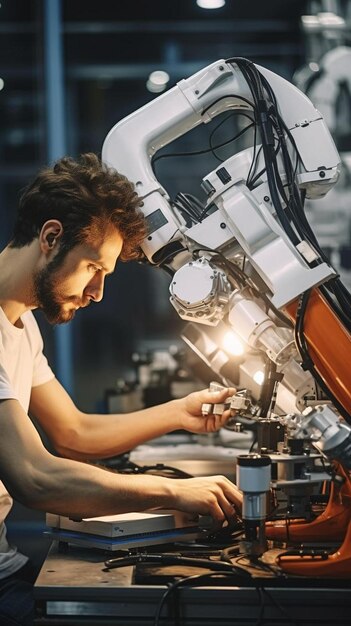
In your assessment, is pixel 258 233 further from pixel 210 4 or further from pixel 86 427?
pixel 210 4

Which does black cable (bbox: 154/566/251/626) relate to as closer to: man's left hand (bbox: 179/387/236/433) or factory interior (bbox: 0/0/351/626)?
factory interior (bbox: 0/0/351/626)

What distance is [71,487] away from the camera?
1.84m

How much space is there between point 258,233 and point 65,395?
96 centimetres

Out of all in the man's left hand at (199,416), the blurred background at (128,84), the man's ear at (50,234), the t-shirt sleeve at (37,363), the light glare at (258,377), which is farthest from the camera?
the blurred background at (128,84)

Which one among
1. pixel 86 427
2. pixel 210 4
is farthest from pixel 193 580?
pixel 210 4

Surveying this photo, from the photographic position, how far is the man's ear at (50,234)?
2.12 meters

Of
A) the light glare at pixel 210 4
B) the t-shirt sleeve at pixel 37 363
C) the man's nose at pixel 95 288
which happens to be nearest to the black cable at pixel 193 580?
the man's nose at pixel 95 288

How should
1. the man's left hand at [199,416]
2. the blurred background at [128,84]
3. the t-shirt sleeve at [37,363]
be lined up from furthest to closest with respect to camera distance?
the blurred background at [128,84] < the t-shirt sleeve at [37,363] < the man's left hand at [199,416]

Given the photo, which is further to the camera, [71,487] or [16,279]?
[16,279]

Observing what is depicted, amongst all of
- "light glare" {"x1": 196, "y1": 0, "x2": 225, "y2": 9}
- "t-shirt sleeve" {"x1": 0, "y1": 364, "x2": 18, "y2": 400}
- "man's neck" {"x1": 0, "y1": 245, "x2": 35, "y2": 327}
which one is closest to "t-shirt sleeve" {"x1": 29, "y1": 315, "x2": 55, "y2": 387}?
"man's neck" {"x1": 0, "y1": 245, "x2": 35, "y2": 327}

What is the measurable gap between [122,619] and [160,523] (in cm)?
30

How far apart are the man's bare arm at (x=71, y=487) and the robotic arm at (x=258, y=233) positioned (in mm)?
235

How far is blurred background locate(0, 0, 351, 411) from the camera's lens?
235 inches

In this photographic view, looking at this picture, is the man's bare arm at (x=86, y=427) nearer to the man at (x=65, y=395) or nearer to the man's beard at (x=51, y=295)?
the man at (x=65, y=395)
